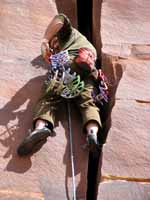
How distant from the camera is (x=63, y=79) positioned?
4.83 metres

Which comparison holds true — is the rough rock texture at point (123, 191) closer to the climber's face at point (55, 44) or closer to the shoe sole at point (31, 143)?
the shoe sole at point (31, 143)

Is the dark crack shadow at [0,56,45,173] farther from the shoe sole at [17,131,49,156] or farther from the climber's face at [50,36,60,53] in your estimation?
the climber's face at [50,36,60,53]

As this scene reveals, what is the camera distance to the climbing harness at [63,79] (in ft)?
15.7

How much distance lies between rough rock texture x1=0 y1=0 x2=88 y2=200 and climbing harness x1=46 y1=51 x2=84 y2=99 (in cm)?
17

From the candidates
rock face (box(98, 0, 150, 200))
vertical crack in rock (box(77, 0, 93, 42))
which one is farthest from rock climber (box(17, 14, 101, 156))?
vertical crack in rock (box(77, 0, 93, 42))

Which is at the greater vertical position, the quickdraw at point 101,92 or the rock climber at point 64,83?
the rock climber at point 64,83

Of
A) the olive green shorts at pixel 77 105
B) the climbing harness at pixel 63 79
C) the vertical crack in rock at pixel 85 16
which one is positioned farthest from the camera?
the vertical crack in rock at pixel 85 16

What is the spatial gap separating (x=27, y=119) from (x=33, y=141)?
1.10ft

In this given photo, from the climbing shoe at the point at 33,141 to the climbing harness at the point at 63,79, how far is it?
295 mm

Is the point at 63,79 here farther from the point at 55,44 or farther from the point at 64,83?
the point at 55,44

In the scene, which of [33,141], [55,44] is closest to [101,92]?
[55,44]

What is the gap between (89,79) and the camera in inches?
193

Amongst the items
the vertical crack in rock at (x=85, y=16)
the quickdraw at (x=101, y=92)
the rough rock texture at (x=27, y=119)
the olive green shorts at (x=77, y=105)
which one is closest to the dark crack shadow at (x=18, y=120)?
the rough rock texture at (x=27, y=119)

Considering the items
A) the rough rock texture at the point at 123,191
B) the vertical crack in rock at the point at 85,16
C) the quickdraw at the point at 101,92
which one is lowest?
the vertical crack in rock at the point at 85,16
